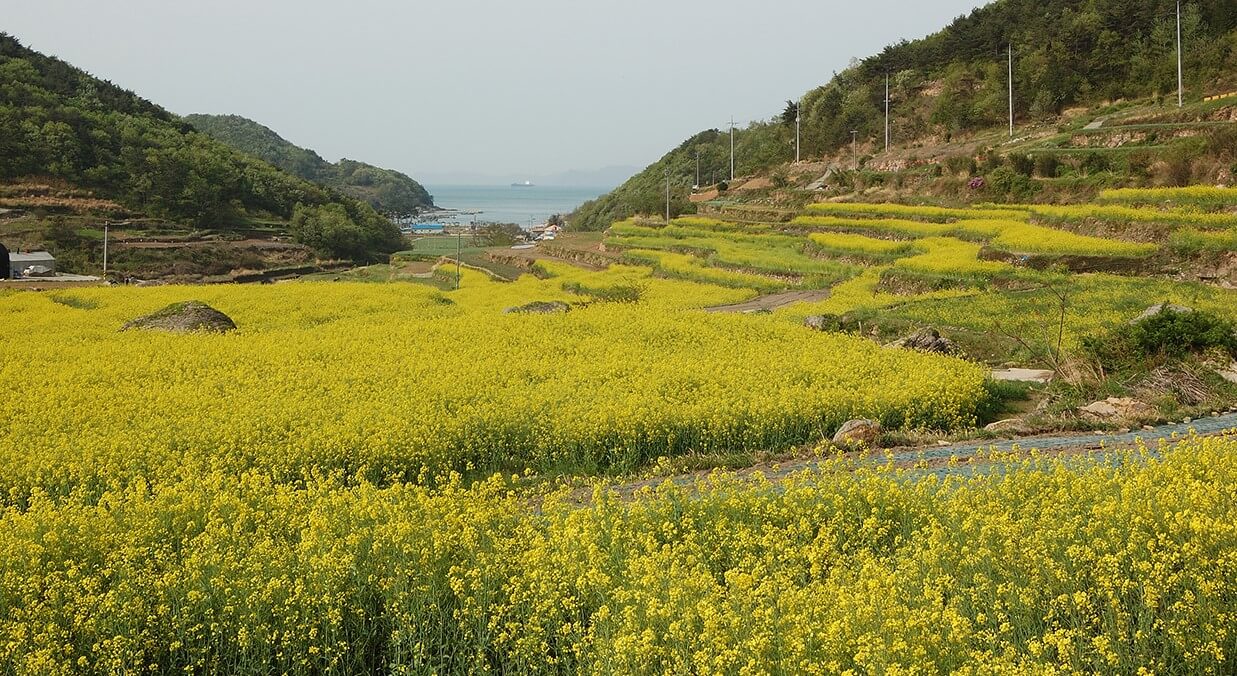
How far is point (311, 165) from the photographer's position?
145625mm

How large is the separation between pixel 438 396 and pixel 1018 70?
50.4m

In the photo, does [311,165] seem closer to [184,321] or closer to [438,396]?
[184,321]

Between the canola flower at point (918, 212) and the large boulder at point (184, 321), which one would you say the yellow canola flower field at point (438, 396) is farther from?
the canola flower at point (918, 212)

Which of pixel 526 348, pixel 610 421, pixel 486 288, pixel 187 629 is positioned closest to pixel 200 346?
pixel 526 348

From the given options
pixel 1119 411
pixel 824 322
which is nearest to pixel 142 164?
pixel 824 322

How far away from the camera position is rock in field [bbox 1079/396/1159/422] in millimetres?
10930

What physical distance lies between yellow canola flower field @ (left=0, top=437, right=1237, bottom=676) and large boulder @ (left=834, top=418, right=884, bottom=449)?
314 centimetres

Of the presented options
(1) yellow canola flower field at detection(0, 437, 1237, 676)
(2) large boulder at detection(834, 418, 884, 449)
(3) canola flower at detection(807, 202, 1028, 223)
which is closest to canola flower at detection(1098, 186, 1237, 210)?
(3) canola flower at detection(807, 202, 1028, 223)

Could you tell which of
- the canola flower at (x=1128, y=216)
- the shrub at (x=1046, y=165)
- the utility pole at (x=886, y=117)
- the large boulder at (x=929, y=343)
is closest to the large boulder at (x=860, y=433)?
the large boulder at (x=929, y=343)

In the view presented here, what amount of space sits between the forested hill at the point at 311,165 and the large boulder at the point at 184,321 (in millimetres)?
116720

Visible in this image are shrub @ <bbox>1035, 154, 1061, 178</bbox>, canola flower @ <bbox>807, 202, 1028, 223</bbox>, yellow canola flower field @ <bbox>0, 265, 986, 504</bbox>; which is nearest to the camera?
yellow canola flower field @ <bbox>0, 265, 986, 504</bbox>

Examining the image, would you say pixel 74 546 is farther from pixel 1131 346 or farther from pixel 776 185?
pixel 776 185

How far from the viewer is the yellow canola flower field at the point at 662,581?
4285 mm

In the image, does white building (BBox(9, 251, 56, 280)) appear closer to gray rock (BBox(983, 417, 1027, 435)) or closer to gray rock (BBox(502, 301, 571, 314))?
gray rock (BBox(502, 301, 571, 314))
